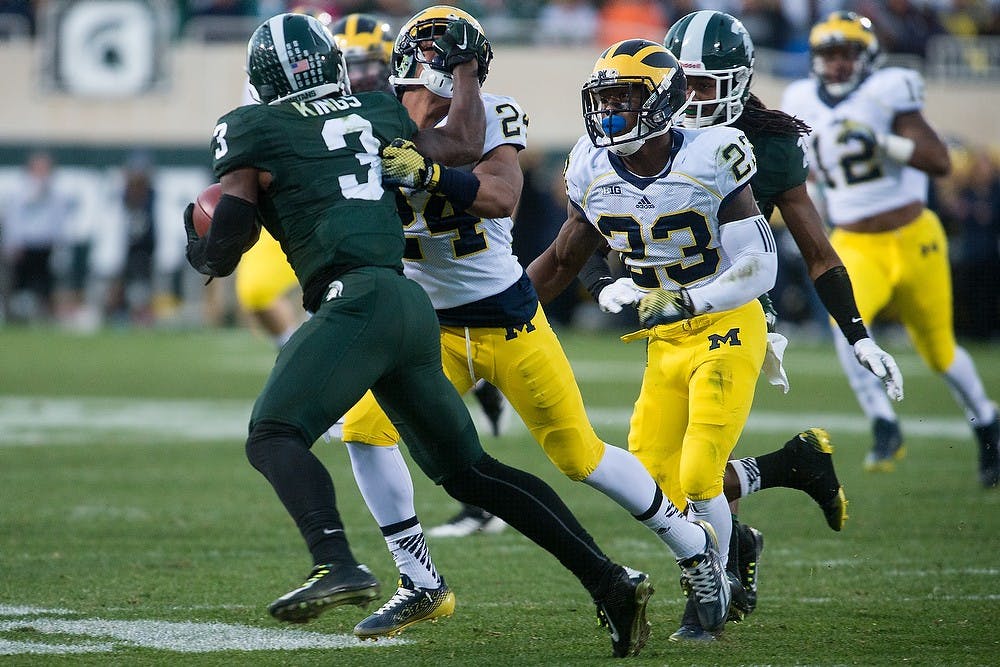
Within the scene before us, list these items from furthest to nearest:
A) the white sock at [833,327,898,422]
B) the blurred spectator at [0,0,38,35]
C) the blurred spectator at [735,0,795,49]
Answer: the blurred spectator at [0,0,38,35] → the blurred spectator at [735,0,795,49] → the white sock at [833,327,898,422]

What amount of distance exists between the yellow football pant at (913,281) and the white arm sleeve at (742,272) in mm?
2849

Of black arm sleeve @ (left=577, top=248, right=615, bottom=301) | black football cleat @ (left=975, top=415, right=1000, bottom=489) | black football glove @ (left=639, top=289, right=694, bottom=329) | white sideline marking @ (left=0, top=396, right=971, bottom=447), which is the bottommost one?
white sideline marking @ (left=0, top=396, right=971, bottom=447)

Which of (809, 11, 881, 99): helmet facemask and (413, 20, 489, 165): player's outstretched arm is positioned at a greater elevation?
(413, 20, 489, 165): player's outstretched arm

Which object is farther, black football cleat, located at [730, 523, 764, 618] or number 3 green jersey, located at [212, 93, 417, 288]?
black football cleat, located at [730, 523, 764, 618]

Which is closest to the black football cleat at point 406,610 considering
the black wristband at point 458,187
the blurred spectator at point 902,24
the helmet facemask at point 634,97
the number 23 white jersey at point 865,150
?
the black wristband at point 458,187

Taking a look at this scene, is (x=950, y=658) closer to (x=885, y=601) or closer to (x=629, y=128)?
(x=885, y=601)

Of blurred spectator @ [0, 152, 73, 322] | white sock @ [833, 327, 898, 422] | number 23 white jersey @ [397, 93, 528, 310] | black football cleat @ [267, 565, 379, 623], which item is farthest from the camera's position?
blurred spectator @ [0, 152, 73, 322]

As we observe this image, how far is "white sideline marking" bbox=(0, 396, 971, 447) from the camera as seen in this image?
26.8 ft

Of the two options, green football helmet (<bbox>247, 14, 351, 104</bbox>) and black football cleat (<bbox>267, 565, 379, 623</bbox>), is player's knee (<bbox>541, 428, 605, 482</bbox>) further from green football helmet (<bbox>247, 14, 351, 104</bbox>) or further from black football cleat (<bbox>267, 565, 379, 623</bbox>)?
green football helmet (<bbox>247, 14, 351, 104</bbox>)

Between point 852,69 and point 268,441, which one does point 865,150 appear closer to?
point 852,69

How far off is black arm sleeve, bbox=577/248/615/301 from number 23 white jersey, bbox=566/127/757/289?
11 cm

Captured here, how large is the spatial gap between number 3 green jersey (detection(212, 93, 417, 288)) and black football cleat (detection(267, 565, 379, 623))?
747 mm

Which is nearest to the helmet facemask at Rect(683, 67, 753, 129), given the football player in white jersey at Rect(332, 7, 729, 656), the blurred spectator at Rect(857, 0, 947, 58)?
the football player in white jersey at Rect(332, 7, 729, 656)

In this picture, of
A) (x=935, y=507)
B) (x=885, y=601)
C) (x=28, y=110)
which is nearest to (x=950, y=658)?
(x=885, y=601)
